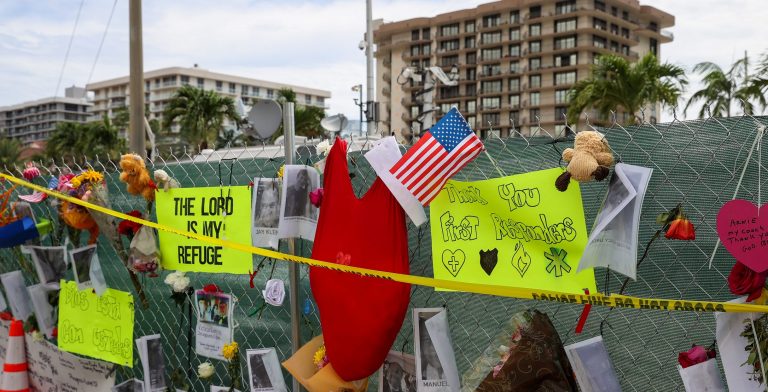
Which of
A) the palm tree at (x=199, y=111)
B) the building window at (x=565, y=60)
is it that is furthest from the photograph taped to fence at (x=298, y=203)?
the building window at (x=565, y=60)

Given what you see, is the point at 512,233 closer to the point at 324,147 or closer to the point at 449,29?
the point at 324,147

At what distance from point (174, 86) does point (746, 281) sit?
114 metres

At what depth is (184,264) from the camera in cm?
340

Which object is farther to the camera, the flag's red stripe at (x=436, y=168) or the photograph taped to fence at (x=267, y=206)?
the photograph taped to fence at (x=267, y=206)

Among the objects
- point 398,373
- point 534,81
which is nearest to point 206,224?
point 398,373

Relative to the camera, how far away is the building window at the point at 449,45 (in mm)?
81125

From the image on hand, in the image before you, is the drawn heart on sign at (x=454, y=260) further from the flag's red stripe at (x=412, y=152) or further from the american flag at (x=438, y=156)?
the flag's red stripe at (x=412, y=152)

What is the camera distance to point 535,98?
3012 inches

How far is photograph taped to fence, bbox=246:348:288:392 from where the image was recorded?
3.16 m

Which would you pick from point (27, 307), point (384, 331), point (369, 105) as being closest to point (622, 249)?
point (384, 331)

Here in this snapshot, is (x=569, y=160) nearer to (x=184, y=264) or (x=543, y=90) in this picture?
(x=184, y=264)

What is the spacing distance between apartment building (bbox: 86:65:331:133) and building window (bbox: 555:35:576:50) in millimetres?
43680

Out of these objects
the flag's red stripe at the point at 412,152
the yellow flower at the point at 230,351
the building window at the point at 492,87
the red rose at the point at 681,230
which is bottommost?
the yellow flower at the point at 230,351

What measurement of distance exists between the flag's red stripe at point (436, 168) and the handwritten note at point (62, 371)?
2.56m
